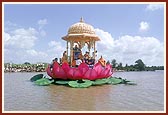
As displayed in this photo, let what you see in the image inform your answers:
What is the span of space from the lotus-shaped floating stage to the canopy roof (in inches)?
42.6

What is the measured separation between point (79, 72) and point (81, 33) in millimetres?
1477

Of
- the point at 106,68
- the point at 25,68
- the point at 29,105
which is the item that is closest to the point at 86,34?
the point at 106,68

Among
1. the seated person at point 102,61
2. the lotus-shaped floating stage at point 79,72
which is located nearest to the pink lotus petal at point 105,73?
the lotus-shaped floating stage at point 79,72

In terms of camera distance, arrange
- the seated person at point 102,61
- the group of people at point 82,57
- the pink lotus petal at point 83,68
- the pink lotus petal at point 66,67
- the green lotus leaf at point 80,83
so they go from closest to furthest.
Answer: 1. the green lotus leaf at point 80,83
2. the pink lotus petal at point 83,68
3. the pink lotus petal at point 66,67
4. the group of people at point 82,57
5. the seated person at point 102,61

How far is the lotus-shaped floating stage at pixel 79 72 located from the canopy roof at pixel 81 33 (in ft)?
3.55

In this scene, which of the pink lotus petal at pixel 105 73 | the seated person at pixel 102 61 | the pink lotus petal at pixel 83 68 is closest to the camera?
the pink lotus petal at pixel 83 68

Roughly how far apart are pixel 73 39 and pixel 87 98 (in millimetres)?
3743

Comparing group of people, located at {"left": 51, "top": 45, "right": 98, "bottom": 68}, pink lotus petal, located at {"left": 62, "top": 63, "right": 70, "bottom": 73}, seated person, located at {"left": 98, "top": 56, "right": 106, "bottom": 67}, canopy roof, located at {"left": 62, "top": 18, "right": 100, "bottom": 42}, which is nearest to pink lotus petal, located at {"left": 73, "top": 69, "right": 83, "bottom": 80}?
pink lotus petal, located at {"left": 62, "top": 63, "right": 70, "bottom": 73}

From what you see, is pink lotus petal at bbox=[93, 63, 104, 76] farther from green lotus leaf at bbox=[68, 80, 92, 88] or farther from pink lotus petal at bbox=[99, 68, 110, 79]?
green lotus leaf at bbox=[68, 80, 92, 88]

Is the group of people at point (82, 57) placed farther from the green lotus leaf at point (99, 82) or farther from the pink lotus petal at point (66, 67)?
the pink lotus petal at point (66, 67)

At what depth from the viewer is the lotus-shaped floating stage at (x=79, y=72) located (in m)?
7.84

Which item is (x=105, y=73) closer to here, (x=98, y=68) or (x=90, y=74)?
(x=98, y=68)

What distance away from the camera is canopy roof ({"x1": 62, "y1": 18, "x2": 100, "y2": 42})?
877 cm

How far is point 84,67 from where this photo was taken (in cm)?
782
